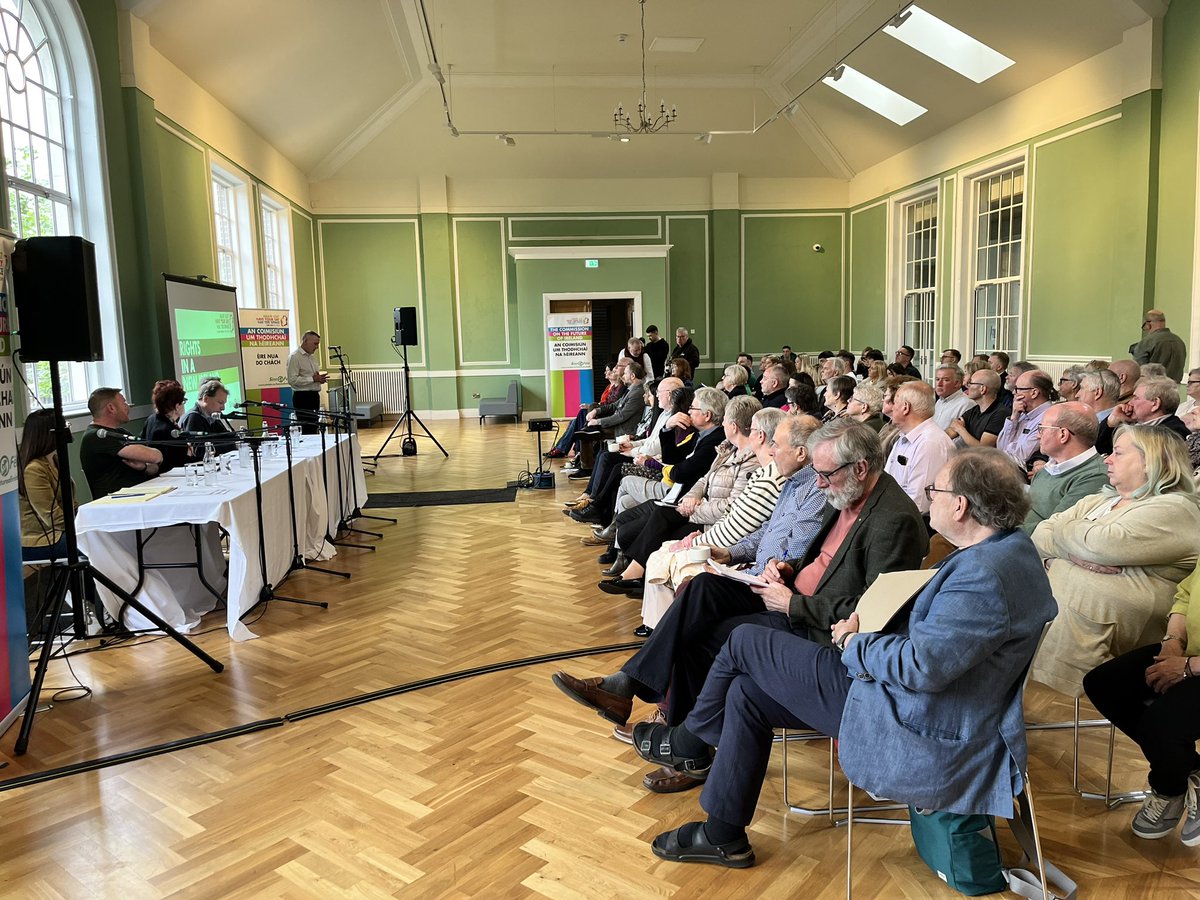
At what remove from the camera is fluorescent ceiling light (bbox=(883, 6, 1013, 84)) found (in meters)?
9.35

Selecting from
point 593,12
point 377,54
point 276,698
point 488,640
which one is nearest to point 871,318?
point 593,12

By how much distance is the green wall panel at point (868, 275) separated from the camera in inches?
543

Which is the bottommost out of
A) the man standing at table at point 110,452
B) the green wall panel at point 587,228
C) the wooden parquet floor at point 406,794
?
the wooden parquet floor at point 406,794

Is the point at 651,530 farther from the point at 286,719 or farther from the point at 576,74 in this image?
the point at 576,74

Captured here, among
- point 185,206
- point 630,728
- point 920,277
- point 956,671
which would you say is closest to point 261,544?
point 630,728

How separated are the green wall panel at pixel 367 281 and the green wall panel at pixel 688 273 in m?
4.59

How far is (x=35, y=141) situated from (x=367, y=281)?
8780 millimetres

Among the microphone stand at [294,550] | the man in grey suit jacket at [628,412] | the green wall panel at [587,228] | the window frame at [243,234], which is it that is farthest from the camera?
the green wall panel at [587,228]

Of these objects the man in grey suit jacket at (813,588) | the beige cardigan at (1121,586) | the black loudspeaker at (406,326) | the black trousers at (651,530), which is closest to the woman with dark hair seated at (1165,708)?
the beige cardigan at (1121,586)

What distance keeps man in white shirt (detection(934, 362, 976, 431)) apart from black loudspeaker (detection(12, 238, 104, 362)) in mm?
4990

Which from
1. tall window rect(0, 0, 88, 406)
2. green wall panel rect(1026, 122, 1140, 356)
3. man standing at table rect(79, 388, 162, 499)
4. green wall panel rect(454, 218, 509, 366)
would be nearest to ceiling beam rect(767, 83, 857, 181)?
green wall panel rect(1026, 122, 1140, 356)

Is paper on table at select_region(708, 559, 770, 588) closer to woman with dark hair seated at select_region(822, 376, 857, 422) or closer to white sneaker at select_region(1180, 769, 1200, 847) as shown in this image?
white sneaker at select_region(1180, 769, 1200, 847)

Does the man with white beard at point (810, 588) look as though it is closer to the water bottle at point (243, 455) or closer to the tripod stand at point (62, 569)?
the tripod stand at point (62, 569)

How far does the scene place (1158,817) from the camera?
2.28m
